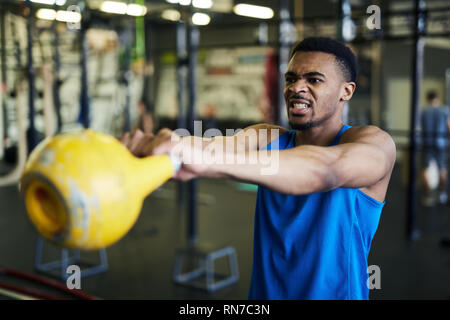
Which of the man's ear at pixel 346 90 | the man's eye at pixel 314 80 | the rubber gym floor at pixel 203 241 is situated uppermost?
the man's eye at pixel 314 80

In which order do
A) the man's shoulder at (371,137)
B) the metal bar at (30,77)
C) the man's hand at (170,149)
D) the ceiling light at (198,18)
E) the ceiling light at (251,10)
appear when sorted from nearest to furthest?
1. the man's hand at (170,149)
2. the man's shoulder at (371,137)
3. the ceiling light at (198,18)
4. the metal bar at (30,77)
5. the ceiling light at (251,10)

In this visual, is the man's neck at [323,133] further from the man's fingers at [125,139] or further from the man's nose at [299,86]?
the man's fingers at [125,139]

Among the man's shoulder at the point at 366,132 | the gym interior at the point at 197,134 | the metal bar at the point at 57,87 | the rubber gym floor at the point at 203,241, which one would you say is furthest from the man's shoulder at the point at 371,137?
the metal bar at the point at 57,87

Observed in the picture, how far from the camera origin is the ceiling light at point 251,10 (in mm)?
7676

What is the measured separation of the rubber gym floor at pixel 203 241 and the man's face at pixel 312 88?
2526 mm

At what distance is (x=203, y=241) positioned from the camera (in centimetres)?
510

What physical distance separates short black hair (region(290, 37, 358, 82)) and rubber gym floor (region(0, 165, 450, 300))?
257 centimetres

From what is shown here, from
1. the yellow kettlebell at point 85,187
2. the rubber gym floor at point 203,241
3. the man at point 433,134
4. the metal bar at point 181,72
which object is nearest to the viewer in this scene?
the yellow kettlebell at point 85,187

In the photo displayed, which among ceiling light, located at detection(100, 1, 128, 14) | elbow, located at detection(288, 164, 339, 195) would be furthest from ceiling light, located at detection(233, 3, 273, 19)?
elbow, located at detection(288, 164, 339, 195)

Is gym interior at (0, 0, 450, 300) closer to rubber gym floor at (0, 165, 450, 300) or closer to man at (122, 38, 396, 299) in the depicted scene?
rubber gym floor at (0, 165, 450, 300)

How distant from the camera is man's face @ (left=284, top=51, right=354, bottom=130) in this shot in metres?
1.32

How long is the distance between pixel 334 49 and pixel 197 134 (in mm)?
3664

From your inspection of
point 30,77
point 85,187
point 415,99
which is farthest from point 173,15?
point 85,187
